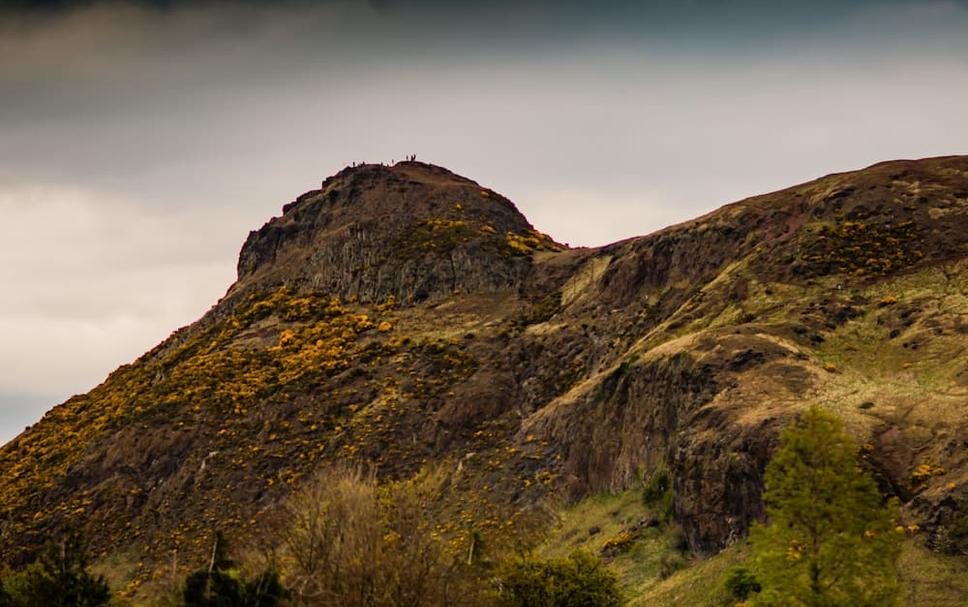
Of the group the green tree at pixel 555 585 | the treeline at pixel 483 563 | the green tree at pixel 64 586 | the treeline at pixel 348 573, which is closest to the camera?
the treeline at pixel 483 563

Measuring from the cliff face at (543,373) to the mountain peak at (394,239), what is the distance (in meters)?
0.51

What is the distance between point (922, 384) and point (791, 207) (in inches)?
1532

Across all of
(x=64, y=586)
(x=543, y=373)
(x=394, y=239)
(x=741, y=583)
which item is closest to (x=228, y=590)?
(x=64, y=586)

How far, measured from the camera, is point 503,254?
13238 centimetres

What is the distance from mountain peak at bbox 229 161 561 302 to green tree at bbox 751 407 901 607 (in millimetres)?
88935

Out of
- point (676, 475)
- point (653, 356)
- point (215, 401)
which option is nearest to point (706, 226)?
point (653, 356)

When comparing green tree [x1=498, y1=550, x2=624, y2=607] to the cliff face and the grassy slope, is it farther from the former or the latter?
the cliff face

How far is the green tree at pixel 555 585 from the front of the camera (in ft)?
169

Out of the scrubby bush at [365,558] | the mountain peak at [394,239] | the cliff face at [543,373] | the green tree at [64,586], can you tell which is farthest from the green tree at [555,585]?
the mountain peak at [394,239]

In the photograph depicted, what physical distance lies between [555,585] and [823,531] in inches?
732

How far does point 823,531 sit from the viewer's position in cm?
3747

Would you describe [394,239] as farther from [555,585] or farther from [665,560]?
[555,585]

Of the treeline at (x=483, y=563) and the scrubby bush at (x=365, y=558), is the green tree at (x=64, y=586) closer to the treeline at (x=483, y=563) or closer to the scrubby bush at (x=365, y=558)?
the treeline at (x=483, y=563)

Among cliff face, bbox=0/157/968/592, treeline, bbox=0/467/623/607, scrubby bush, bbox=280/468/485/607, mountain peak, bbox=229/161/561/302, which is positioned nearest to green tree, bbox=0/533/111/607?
treeline, bbox=0/467/623/607
